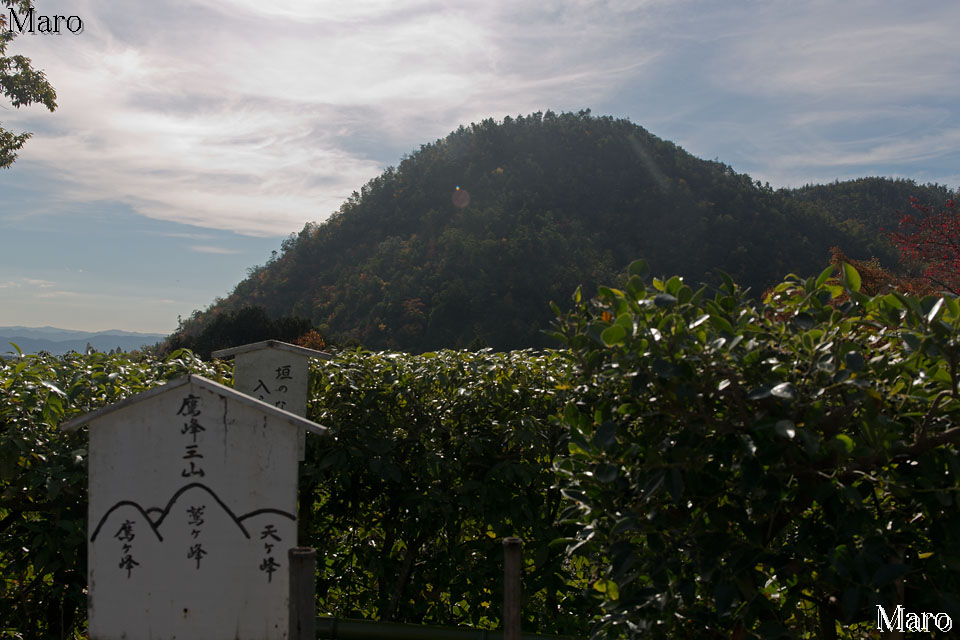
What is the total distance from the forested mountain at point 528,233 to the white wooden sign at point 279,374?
2860cm

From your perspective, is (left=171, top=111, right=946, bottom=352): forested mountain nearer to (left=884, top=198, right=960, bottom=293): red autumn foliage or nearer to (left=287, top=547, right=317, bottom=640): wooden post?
(left=884, top=198, right=960, bottom=293): red autumn foliage

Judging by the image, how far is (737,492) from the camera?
1.80 meters

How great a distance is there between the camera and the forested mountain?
36750mm

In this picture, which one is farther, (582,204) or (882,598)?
(582,204)

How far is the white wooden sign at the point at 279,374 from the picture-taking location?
3398 mm

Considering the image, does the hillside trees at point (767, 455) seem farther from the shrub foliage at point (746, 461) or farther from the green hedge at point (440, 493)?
the green hedge at point (440, 493)

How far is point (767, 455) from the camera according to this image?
1620mm

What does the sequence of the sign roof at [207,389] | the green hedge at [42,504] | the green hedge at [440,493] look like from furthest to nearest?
the green hedge at [440,493] → the green hedge at [42,504] → the sign roof at [207,389]

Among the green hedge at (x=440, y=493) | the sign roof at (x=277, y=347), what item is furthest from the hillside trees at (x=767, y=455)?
the sign roof at (x=277, y=347)

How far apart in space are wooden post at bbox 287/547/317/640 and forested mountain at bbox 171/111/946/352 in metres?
30.2

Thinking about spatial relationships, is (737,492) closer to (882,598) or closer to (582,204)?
(882,598)

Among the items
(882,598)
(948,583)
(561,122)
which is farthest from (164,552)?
(561,122)

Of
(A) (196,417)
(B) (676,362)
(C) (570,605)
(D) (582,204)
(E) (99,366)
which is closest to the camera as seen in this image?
(B) (676,362)

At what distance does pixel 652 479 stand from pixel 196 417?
134 cm
